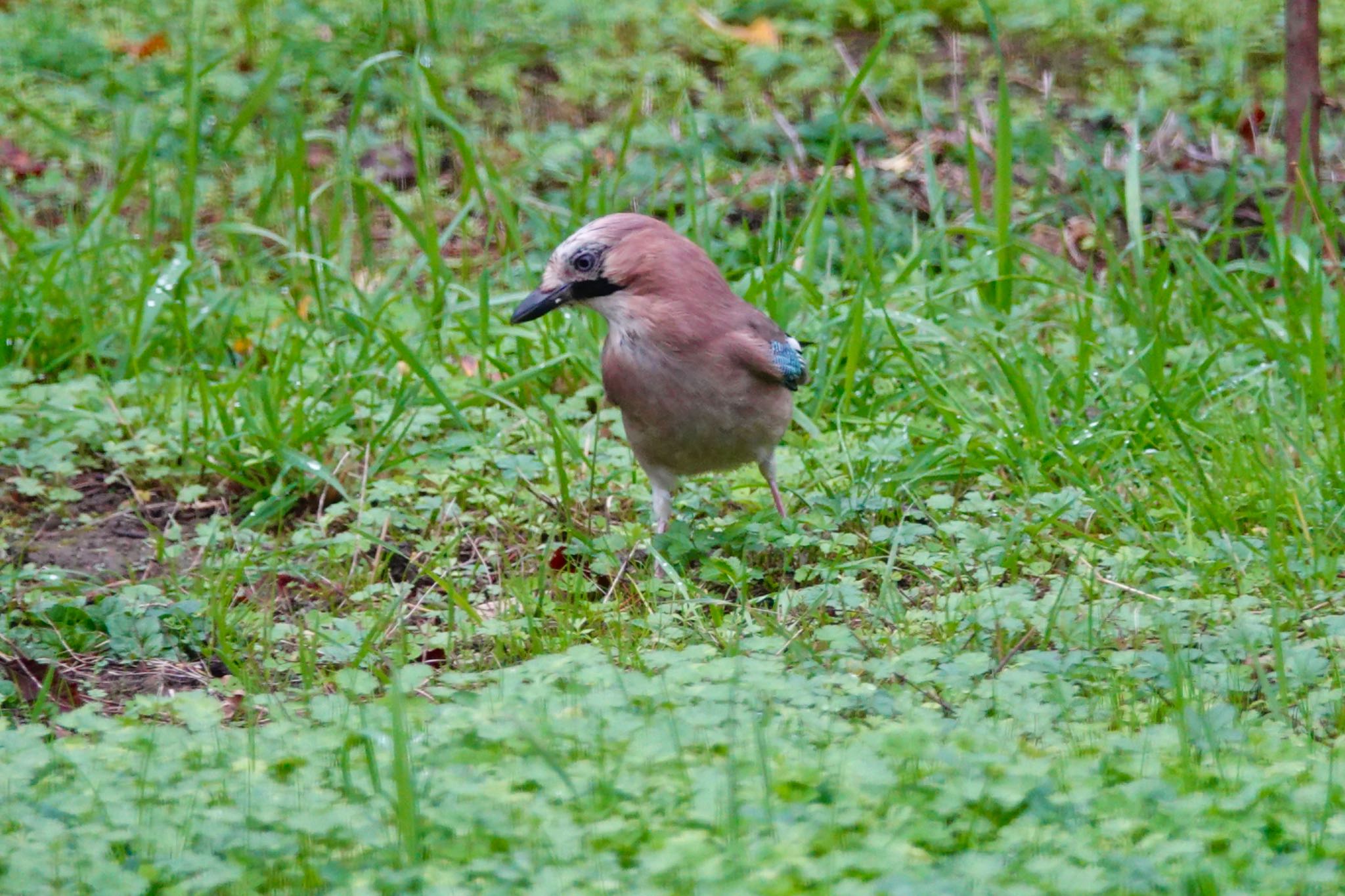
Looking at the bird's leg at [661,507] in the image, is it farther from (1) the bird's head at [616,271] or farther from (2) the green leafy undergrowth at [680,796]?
(2) the green leafy undergrowth at [680,796]

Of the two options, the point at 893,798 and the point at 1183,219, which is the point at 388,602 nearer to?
the point at 893,798

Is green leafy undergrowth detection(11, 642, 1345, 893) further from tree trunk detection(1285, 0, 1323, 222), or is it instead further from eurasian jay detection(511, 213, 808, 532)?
tree trunk detection(1285, 0, 1323, 222)

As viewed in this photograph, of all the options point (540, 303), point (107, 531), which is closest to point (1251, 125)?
point (540, 303)

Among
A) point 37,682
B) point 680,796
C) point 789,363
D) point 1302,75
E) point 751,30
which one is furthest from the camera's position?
point 751,30

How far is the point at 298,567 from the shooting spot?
4.84m

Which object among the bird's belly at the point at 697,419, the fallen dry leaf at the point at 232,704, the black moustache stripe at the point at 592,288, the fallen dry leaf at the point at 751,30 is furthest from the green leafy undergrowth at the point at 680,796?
the fallen dry leaf at the point at 751,30

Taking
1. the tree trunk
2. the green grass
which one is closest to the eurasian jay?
the green grass

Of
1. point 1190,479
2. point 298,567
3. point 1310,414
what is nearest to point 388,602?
point 298,567

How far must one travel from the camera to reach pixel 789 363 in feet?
16.2

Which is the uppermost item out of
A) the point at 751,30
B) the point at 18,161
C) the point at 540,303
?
the point at 751,30

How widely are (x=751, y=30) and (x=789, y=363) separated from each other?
4.47m

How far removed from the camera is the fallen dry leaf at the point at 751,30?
8.81 metres

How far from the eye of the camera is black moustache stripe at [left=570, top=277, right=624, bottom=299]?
474 cm

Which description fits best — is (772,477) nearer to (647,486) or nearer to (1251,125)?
(647,486)
